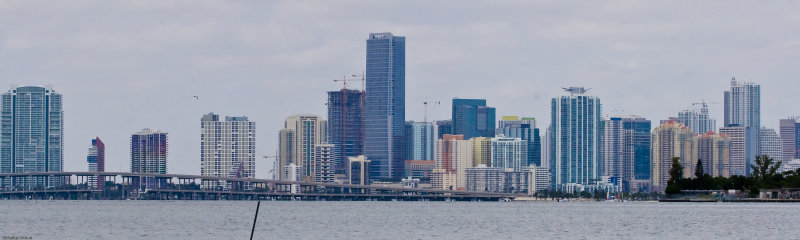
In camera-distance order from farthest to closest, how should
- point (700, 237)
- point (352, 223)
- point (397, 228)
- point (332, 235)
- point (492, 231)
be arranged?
1. point (352, 223)
2. point (397, 228)
3. point (492, 231)
4. point (332, 235)
5. point (700, 237)

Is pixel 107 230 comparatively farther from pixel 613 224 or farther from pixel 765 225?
pixel 765 225

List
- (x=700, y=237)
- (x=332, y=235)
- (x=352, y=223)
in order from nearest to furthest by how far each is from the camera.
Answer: (x=700, y=237) → (x=332, y=235) → (x=352, y=223)

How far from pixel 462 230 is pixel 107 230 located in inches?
970

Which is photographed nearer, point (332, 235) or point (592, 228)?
point (332, 235)

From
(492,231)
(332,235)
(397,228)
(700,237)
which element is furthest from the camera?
(397,228)

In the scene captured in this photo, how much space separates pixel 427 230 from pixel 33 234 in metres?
26.8

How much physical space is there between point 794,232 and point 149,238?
132 ft

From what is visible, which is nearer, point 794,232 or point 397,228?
point 794,232

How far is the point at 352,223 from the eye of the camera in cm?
12100

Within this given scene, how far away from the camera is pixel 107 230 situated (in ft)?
340

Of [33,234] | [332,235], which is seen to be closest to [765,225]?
[332,235]

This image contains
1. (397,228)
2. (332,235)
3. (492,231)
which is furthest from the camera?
(397,228)

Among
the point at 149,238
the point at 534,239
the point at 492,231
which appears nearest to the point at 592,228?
the point at 492,231

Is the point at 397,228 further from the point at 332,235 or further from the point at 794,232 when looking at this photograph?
the point at 794,232
